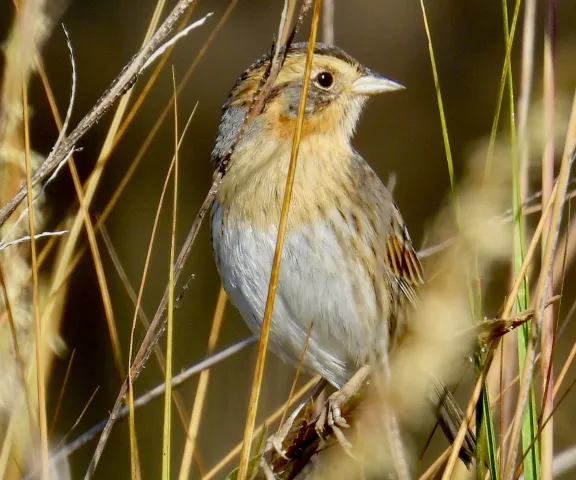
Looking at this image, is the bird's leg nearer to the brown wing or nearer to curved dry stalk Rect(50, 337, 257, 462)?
curved dry stalk Rect(50, 337, 257, 462)

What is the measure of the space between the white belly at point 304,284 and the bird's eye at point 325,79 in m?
0.35

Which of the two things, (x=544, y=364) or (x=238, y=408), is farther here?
(x=238, y=408)

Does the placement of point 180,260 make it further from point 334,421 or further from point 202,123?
point 202,123

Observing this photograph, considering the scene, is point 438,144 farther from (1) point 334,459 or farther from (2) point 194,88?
(1) point 334,459

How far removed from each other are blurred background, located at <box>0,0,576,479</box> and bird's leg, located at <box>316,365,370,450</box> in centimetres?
241

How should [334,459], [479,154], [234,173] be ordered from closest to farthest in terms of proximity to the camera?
[479,154] → [334,459] → [234,173]

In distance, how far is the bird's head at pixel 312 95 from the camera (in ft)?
7.51

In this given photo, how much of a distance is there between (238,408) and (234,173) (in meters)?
1.52

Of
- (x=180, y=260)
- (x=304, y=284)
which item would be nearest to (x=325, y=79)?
(x=304, y=284)

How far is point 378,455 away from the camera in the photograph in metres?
1.39

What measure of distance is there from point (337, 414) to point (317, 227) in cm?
45

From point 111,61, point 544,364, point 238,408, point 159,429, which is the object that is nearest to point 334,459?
point 544,364

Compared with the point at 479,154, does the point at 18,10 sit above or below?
above

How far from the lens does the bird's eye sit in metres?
2.34
